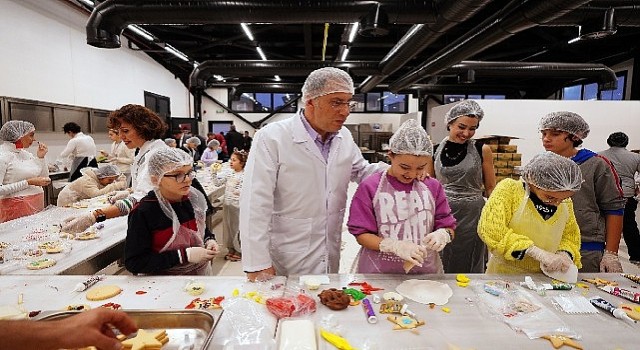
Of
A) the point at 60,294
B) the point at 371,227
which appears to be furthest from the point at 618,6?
the point at 60,294

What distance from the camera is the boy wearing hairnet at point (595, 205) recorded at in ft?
6.11

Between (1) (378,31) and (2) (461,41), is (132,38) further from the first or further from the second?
(2) (461,41)

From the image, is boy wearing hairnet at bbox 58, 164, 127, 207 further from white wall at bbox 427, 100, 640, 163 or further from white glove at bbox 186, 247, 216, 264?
white wall at bbox 427, 100, 640, 163

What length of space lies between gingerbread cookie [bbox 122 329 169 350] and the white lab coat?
1.78 ft

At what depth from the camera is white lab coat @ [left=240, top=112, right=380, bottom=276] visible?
1.60 meters

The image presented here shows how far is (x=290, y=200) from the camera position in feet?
5.51

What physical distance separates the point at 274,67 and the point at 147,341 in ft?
22.6

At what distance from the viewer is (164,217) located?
5.41ft

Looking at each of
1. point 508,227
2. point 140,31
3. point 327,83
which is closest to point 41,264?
point 327,83

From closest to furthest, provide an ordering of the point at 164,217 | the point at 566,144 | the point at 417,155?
the point at 417,155 < the point at 164,217 < the point at 566,144

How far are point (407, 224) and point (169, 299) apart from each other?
Answer: 103 cm

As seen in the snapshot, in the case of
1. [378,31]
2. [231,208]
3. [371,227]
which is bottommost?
[231,208]

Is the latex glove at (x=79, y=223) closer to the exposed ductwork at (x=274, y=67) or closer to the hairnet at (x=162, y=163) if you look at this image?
the hairnet at (x=162, y=163)

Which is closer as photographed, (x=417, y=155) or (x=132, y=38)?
(x=417, y=155)
